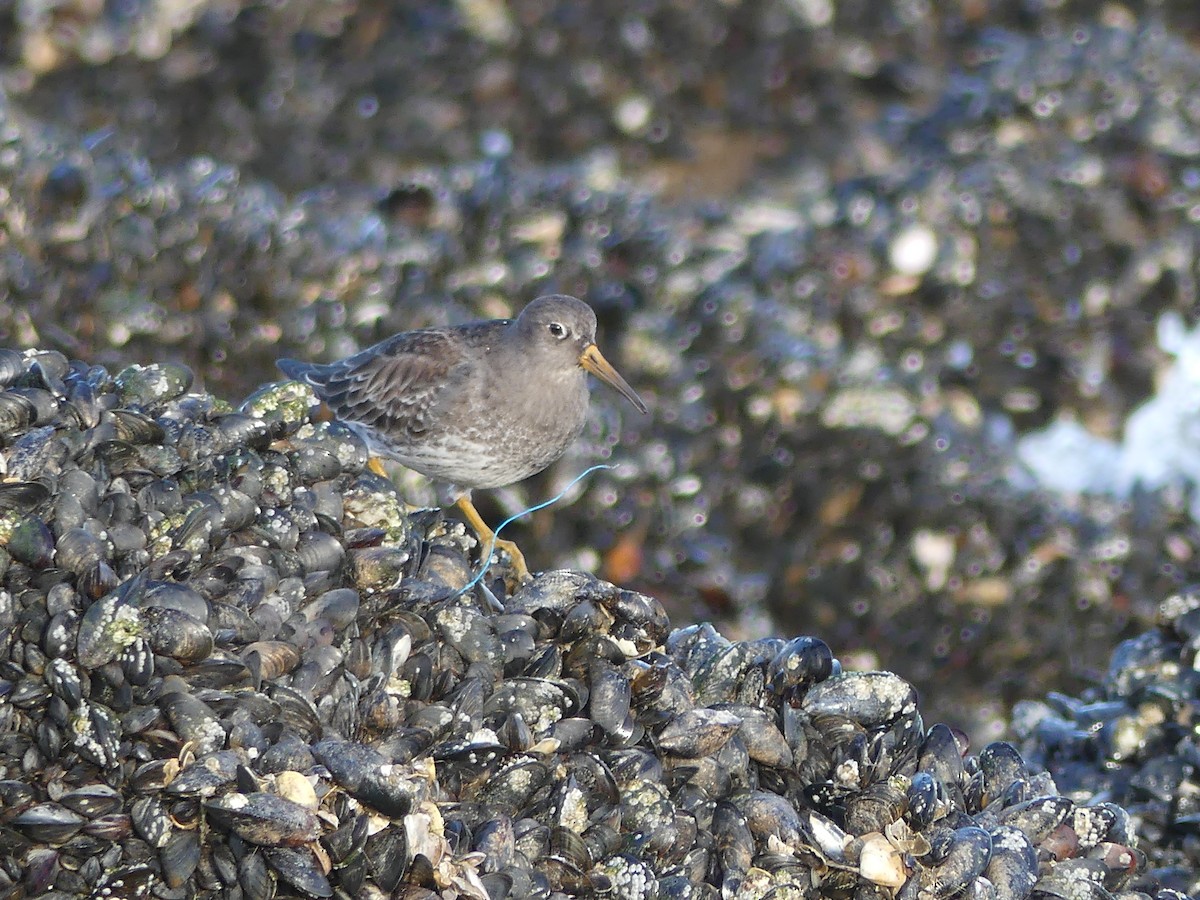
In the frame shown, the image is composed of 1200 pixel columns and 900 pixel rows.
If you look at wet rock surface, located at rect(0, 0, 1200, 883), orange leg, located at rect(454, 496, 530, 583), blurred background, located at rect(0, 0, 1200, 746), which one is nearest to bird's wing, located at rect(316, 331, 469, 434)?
orange leg, located at rect(454, 496, 530, 583)

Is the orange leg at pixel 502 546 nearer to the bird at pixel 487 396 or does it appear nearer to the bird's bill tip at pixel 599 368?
the bird at pixel 487 396

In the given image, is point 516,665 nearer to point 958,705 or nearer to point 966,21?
point 958,705

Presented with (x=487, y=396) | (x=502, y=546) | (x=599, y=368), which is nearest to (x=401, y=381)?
(x=487, y=396)

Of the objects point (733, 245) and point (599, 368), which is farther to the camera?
point (733, 245)

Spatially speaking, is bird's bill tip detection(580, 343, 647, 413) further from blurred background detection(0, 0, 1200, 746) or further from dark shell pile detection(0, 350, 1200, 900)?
blurred background detection(0, 0, 1200, 746)

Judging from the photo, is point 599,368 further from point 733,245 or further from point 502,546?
point 733,245

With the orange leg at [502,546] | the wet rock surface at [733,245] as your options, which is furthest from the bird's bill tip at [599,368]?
the wet rock surface at [733,245]
